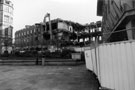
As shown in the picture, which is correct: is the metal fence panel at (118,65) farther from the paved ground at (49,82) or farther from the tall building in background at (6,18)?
the tall building in background at (6,18)

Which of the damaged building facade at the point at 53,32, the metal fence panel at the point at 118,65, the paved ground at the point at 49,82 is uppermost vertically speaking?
the damaged building facade at the point at 53,32

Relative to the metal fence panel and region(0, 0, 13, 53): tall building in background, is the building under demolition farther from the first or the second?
the metal fence panel

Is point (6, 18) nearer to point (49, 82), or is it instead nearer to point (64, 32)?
point (64, 32)

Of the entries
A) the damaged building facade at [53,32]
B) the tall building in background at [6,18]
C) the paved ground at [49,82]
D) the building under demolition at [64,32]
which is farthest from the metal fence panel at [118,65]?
the tall building in background at [6,18]

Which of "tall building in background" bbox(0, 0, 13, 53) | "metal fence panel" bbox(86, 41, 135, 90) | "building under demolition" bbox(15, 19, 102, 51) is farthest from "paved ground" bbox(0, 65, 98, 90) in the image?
"tall building in background" bbox(0, 0, 13, 53)

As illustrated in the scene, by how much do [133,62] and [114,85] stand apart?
42.1 inches

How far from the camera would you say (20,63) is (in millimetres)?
16000

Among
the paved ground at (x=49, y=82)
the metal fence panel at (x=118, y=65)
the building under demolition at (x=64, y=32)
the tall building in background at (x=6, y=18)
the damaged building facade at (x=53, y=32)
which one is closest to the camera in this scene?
the metal fence panel at (x=118, y=65)

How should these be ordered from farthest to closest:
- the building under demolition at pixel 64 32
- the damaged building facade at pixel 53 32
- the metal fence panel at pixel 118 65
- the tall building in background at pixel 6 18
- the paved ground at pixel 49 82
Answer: the tall building in background at pixel 6 18 < the building under demolition at pixel 64 32 < the damaged building facade at pixel 53 32 < the paved ground at pixel 49 82 < the metal fence panel at pixel 118 65

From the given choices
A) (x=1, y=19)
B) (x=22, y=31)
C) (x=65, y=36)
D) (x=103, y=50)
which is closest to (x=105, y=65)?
(x=103, y=50)

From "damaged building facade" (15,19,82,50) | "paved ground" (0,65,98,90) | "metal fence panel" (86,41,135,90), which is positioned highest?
"damaged building facade" (15,19,82,50)

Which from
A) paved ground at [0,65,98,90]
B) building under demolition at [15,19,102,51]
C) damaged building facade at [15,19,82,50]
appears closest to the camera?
paved ground at [0,65,98,90]

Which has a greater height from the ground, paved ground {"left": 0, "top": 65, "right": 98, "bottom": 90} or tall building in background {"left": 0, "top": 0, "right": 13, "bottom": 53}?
tall building in background {"left": 0, "top": 0, "right": 13, "bottom": 53}

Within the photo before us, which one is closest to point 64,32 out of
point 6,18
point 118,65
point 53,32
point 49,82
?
point 53,32
